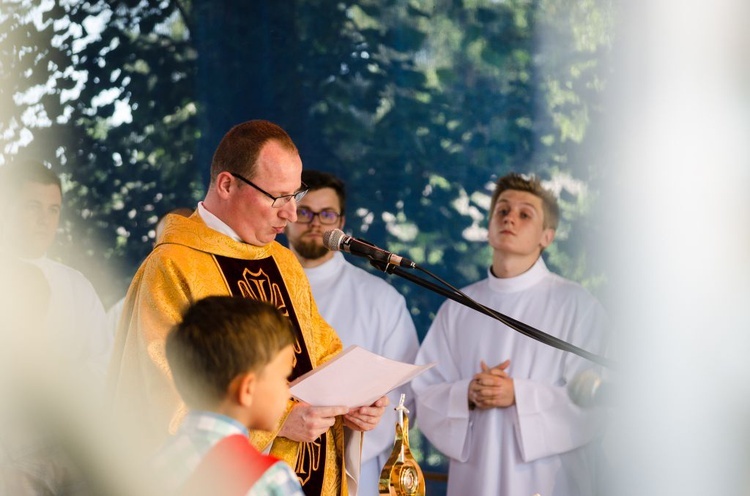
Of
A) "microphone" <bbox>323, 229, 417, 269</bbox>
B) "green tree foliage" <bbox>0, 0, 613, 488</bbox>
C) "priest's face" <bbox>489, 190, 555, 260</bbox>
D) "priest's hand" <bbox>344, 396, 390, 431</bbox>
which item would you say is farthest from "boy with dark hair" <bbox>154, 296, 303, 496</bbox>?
"green tree foliage" <bbox>0, 0, 613, 488</bbox>

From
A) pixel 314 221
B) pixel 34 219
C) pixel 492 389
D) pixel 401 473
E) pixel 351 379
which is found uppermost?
pixel 314 221

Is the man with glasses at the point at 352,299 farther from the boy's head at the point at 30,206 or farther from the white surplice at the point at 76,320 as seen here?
the boy's head at the point at 30,206

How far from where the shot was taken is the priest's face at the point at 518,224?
4.62 meters

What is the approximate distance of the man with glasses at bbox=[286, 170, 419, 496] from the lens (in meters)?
4.77

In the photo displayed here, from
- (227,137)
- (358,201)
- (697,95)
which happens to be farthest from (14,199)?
(697,95)

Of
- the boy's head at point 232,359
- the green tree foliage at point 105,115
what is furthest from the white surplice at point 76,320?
the boy's head at point 232,359

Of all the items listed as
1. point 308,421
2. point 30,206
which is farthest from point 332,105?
point 308,421

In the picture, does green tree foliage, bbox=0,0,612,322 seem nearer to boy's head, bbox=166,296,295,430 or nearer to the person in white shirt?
the person in white shirt

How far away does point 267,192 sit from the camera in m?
3.02

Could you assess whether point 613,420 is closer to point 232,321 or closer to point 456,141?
point 456,141

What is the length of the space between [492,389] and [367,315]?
0.89m

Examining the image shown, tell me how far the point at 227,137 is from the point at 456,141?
97.6 inches

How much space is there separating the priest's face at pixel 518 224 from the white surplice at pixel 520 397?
17 cm

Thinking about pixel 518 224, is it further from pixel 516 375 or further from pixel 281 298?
pixel 281 298
